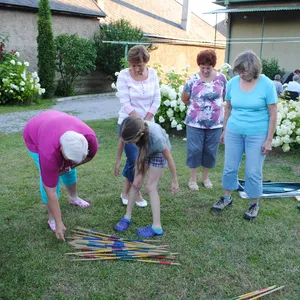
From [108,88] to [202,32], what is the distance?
13288 mm

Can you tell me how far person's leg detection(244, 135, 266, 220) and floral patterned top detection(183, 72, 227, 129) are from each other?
0.80 meters

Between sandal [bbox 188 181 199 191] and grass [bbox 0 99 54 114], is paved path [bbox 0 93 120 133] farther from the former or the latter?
sandal [bbox 188 181 199 191]

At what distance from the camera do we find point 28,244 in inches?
127

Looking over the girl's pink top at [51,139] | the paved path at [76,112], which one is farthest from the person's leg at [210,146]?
the paved path at [76,112]

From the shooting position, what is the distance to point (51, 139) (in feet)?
9.15

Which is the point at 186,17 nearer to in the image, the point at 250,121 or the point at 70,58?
the point at 70,58

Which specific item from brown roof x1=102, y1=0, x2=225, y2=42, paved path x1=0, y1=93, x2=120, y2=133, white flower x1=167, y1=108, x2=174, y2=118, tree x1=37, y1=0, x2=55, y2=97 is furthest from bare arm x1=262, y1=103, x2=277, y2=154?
brown roof x1=102, y1=0, x2=225, y2=42

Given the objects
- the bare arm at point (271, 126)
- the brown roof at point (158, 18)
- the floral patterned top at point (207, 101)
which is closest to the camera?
the bare arm at point (271, 126)

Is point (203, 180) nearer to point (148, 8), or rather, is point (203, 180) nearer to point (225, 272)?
point (225, 272)

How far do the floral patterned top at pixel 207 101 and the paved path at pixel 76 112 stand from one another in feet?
15.6

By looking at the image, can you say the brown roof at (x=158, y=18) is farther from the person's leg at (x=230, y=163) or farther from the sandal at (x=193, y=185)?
the person's leg at (x=230, y=163)

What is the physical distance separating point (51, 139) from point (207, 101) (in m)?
2.18

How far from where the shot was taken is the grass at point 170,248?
8.79ft

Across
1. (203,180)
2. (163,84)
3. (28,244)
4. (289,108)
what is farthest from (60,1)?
(28,244)
